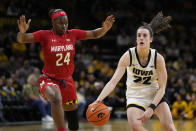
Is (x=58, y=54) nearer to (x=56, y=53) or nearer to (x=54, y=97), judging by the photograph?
(x=56, y=53)

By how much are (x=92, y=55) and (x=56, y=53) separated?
9.56 metres

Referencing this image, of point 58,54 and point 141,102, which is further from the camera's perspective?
point 58,54

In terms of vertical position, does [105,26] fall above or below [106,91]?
above

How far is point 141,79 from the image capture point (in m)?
5.55

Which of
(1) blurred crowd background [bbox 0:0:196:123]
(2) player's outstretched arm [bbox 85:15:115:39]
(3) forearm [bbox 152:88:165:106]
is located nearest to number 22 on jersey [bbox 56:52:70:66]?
(2) player's outstretched arm [bbox 85:15:115:39]

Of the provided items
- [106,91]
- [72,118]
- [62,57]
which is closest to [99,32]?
[62,57]

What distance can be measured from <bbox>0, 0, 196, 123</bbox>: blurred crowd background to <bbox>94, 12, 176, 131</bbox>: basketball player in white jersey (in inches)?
71.4

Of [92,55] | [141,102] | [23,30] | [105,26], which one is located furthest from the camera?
[92,55]

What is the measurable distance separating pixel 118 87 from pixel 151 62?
8.88 metres

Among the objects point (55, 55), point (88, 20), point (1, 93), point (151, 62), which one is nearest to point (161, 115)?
point (151, 62)

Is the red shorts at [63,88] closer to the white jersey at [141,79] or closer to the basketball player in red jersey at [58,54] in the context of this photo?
the basketball player in red jersey at [58,54]

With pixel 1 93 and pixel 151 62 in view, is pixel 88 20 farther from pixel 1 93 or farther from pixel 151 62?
pixel 151 62

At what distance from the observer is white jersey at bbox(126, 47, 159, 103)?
18.1ft

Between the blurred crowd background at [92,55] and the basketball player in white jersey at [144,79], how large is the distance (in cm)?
181
